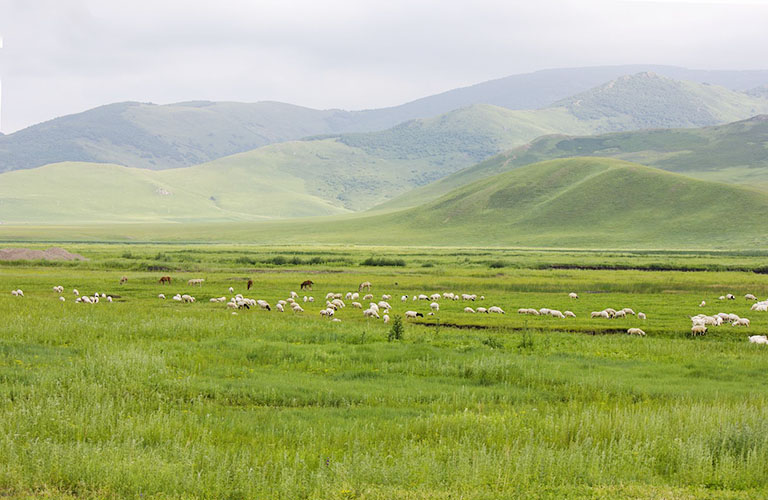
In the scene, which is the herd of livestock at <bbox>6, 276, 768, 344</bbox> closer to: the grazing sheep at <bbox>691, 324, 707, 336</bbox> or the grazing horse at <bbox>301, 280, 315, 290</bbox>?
the grazing sheep at <bbox>691, 324, 707, 336</bbox>

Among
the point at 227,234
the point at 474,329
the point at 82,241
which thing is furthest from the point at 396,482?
the point at 227,234

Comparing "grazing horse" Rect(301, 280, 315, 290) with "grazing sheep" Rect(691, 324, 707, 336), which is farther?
"grazing horse" Rect(301, 280, 315, 290)

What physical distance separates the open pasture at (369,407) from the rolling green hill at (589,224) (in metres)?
122

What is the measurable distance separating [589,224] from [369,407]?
16152 cm

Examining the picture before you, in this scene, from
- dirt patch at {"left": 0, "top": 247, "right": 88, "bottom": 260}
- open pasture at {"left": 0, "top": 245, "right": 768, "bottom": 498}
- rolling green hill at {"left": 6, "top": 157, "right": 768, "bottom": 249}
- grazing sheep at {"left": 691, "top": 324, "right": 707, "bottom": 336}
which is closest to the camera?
open pasture at {"left": 0, "top": 245, "right": 768, "bottom": 498}

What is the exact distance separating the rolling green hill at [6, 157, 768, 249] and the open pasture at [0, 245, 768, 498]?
122m

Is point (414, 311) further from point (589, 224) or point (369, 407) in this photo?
point (589, 224)

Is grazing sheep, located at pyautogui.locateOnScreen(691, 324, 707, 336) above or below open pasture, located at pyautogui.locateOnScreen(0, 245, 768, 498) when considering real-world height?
below

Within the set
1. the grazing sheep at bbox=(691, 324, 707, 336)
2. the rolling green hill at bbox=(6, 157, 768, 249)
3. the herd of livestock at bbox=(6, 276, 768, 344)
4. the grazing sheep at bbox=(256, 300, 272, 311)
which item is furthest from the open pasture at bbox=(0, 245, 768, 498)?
the rolling green hill at bbox=(6, 157, 768, 249)

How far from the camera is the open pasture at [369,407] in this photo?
10789mm

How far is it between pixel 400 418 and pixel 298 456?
3.53m

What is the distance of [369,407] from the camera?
15.7 meters

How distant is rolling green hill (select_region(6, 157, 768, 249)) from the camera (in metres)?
149

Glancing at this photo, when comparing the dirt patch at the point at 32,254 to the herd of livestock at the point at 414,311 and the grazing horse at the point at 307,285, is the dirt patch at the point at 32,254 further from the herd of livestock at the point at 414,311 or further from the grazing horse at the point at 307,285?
the grazing horse at the point at 307,285
